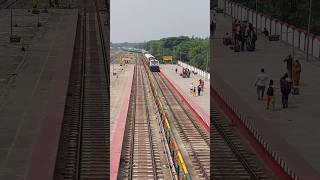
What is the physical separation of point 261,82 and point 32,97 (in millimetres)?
8108

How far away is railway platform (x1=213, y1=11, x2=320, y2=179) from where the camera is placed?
603 inches

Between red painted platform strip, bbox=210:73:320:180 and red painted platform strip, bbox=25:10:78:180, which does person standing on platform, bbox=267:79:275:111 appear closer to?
red painted platform strip, bbox=210:73:320:180

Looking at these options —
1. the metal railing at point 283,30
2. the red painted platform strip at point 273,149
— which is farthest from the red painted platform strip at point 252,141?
the metal railing at point 283,30

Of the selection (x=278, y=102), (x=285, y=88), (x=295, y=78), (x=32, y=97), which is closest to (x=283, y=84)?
(x=285, y=88)

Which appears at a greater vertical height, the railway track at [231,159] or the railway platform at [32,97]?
the railway platform at [32,97]

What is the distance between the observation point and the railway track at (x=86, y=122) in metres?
16.5

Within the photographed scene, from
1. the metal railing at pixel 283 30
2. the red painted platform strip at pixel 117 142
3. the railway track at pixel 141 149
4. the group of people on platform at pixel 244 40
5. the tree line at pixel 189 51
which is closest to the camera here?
the red painted platform strip at pixel 117 142

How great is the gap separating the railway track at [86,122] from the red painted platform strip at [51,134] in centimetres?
41

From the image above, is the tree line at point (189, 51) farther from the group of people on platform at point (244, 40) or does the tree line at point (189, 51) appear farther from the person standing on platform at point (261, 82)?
the person standing on platform at point (261, 82)

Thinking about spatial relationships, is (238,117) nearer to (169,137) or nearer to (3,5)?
(169,137)

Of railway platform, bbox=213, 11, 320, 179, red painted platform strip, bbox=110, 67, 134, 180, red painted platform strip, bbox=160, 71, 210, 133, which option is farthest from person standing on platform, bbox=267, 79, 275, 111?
red painted platform strip, bbox=160, 71, 210, 133

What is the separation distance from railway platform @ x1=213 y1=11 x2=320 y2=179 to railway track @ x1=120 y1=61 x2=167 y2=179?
3.46 metres

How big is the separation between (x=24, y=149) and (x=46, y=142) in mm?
685

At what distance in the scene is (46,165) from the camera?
13.9m
